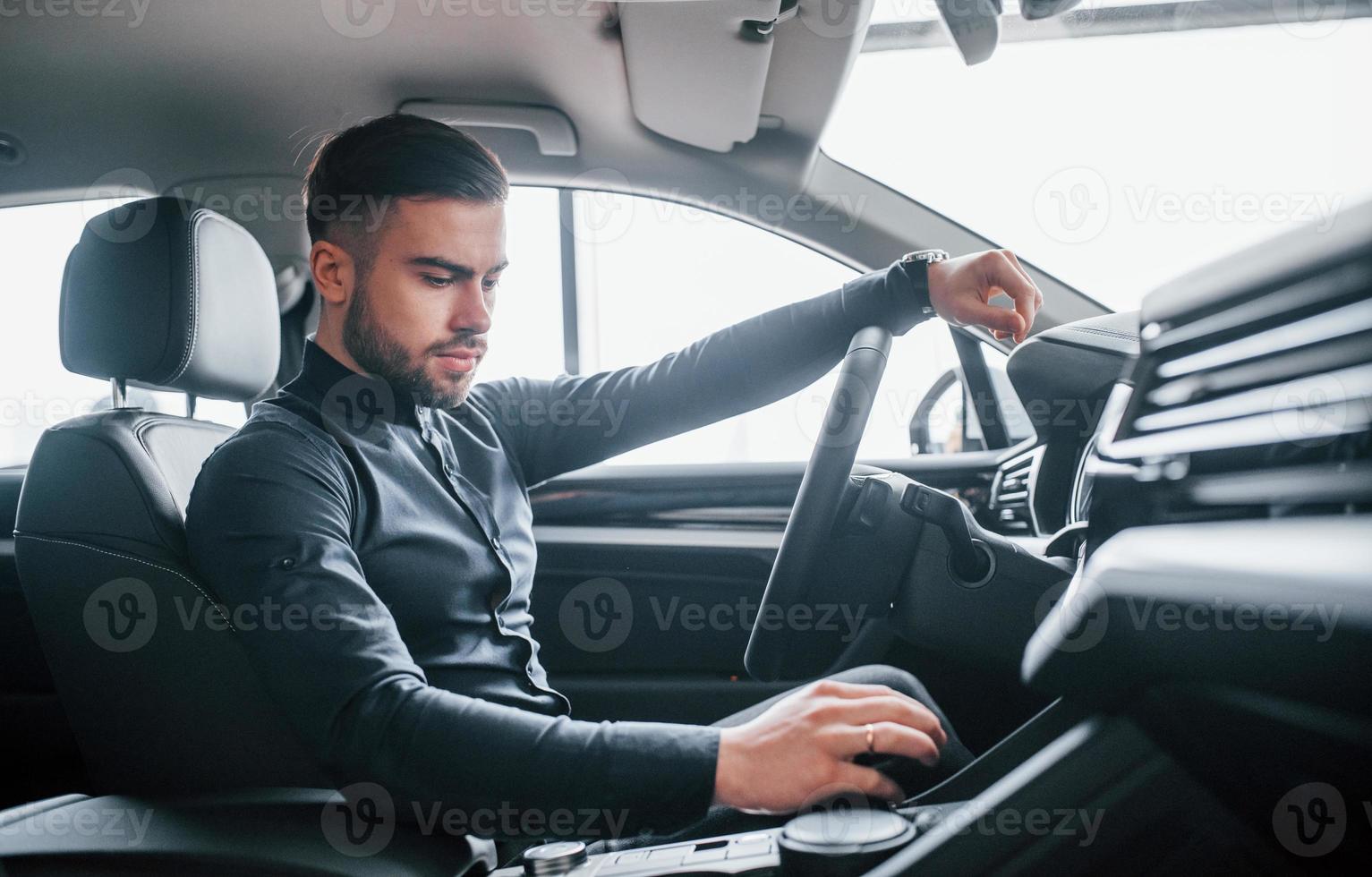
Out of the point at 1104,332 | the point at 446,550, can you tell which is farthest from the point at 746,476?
the point at 446,550

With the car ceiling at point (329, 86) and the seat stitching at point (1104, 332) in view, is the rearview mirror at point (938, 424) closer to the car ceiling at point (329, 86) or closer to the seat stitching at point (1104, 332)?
the car ceiling at point (329, 86)

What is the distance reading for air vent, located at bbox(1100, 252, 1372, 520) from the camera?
1.69 ft

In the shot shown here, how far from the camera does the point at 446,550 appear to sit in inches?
44.9

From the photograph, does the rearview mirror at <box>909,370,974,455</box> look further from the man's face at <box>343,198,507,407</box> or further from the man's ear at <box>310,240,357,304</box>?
the man's ear at <box>310,240,357,304</box>

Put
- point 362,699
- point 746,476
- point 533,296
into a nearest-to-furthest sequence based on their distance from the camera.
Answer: point 362,699, point 746,476, point 533,296

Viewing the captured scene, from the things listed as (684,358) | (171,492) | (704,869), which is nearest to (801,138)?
(684,358)

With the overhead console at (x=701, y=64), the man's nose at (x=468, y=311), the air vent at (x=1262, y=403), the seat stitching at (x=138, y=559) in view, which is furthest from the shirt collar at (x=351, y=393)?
the air vent at (x=1262, y=403)

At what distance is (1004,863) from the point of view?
2.17ft

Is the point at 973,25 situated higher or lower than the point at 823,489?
higher

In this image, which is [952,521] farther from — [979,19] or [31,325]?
[31,325]

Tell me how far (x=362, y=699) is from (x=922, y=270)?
2.70 ft

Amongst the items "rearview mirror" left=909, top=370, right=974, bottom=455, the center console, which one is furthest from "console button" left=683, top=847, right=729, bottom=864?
"rearview mirror" left=909, top=370, right=974, bottom=455

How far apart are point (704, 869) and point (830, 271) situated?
1.27m

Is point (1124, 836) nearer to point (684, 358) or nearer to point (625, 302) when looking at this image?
point (684, 358)
